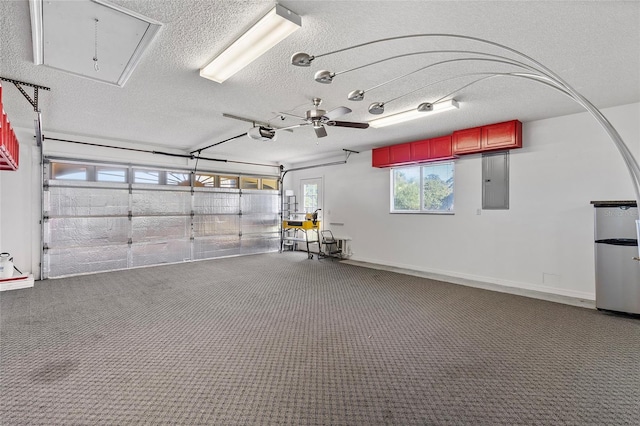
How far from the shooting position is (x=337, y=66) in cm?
277

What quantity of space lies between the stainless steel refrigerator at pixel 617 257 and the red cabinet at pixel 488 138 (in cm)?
141

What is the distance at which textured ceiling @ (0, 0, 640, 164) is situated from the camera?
78.9 inches

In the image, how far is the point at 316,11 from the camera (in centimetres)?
199

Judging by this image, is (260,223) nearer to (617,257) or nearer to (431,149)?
(431,149)

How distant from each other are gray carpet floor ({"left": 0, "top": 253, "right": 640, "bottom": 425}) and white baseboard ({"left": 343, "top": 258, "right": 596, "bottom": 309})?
0.32m

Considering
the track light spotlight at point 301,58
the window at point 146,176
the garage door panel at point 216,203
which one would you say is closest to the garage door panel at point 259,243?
the garage door panel at point 216,203

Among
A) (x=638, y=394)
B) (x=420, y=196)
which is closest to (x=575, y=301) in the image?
(x=638, y=394)

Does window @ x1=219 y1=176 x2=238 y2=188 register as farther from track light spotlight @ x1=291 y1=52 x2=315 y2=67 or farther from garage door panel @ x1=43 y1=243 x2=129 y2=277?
track light spotlight @ x1=291 y1=52 x2=315 y2=67

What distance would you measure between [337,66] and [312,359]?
2710 mm

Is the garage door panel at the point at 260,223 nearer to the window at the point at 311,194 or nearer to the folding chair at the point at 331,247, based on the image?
the window at the point at 311,194

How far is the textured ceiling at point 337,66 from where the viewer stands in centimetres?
200

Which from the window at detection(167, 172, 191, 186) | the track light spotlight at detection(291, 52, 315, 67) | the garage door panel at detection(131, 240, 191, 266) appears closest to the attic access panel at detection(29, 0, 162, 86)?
the track light spotlight at detection(291, 52, 315, 67)

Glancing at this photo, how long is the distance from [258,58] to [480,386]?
10.6ft

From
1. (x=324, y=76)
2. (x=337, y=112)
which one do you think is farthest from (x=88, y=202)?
(x=324, y=76)
